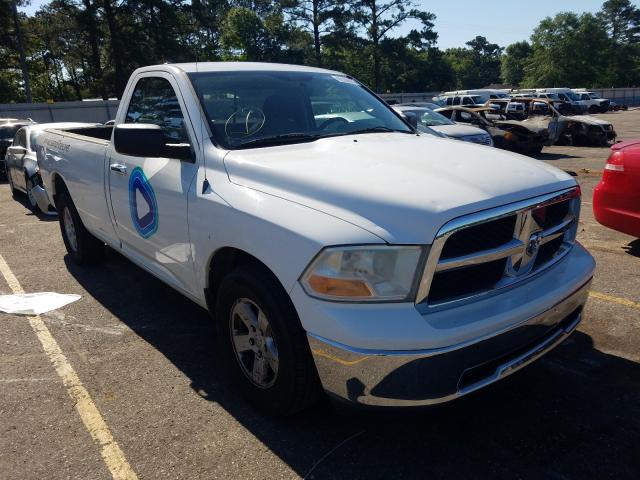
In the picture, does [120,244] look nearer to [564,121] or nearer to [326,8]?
[564,121]

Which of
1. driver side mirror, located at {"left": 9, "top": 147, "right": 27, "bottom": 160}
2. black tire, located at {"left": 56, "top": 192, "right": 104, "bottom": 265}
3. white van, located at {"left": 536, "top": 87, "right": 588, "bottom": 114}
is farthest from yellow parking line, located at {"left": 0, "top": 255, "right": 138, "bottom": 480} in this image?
white van, located at {"left": 536, "top": 87, "right": 588, "bottom": 114}

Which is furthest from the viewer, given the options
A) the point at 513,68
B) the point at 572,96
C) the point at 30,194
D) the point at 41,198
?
the point at 513,68

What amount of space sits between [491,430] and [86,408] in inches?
92.0

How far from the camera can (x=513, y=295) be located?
2.59m

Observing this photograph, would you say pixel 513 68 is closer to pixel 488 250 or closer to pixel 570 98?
pixel 570 98

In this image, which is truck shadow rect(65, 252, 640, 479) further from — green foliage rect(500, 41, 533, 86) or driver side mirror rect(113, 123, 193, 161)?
green foliage rect(500, 41, 533, 86)

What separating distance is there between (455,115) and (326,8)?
35.6m

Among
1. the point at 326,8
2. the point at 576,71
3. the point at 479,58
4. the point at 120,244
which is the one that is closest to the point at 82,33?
the point at 326,8

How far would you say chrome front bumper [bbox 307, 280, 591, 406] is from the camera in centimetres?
226

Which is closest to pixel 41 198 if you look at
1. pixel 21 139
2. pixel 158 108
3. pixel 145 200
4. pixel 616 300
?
pixel 21 139

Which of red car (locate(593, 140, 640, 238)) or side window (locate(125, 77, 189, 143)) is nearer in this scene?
side window (locate(125, 77, 189, 143))

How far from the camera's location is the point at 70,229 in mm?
6000

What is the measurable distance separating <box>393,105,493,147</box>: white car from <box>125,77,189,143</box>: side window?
8.23 metres

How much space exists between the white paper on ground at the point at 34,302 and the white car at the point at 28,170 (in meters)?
3.88
